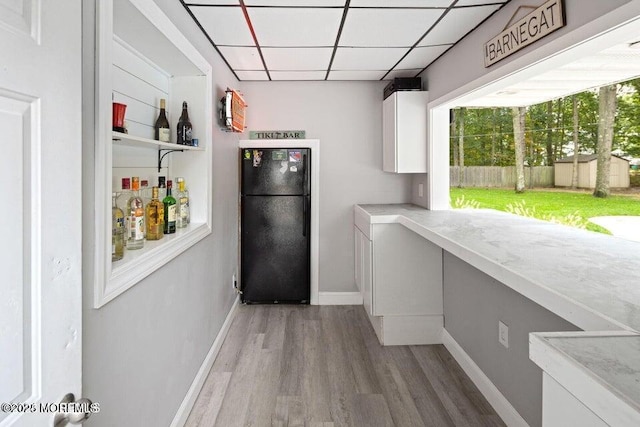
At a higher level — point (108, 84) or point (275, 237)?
point (108, 84)

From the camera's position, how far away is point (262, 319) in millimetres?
3535

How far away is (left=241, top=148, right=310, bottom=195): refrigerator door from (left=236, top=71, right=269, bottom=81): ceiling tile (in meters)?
0.68

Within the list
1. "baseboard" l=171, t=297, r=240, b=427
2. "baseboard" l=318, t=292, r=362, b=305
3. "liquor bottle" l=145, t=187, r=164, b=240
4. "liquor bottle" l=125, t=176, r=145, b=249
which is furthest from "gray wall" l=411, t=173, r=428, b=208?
"liquor bottle" l=125, t=176, r=145, b=249

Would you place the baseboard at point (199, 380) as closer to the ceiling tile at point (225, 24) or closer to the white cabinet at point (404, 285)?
the white cabinet at point (404, 285)

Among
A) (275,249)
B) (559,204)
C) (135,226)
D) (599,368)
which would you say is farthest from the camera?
(275,249)

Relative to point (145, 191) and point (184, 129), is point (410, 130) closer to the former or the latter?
point (184, 129)

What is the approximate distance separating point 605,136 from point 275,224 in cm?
272

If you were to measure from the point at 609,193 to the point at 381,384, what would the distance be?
5.49 feet

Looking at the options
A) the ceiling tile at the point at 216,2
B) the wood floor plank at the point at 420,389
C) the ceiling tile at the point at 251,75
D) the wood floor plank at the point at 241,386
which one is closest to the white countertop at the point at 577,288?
the wood floor plank at the point at 420,389

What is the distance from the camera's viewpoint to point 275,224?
3834mm

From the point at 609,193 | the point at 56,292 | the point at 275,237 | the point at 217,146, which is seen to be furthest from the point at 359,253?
the point at 56,292

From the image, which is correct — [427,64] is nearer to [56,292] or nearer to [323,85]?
[323,85]

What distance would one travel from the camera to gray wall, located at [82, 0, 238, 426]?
3.90 ft

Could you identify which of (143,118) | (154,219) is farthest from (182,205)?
(143,118)
